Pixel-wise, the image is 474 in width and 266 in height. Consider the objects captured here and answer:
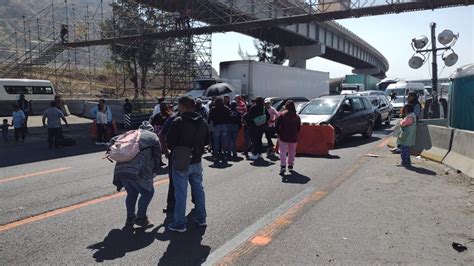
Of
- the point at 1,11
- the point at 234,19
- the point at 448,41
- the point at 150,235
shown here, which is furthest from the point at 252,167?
the point at 1,11

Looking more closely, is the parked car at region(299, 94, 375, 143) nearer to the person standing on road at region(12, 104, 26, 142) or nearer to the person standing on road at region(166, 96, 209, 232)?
the person standing on road at region(166, 96, 209, 232)

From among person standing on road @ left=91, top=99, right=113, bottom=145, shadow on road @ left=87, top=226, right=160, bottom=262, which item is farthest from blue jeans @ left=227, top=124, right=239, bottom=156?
shadow on road @ left=87, top=226, right=160, bottom=262

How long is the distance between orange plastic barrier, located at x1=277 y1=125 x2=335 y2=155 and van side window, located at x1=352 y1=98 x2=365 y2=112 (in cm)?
331

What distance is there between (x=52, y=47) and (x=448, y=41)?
3283 cm

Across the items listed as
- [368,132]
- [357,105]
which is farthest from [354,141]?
[357,105]

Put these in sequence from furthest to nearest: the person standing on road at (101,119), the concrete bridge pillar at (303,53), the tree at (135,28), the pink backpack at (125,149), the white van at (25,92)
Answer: the concrete bridge pillar at (303,53)
the tree at (135,28)
the white van at (25,92)
the person standing on road at (101,119)
the pink backpack at (125,149)

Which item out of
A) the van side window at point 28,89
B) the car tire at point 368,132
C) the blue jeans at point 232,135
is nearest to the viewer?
the blue jeans at point 232,135

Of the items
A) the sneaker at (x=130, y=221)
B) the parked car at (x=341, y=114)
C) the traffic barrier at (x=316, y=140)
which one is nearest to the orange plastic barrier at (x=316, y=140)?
the traffic barrier at (x=316, y=140)

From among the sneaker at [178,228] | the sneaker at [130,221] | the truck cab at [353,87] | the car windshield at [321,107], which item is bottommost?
the sneaker at [178,228]

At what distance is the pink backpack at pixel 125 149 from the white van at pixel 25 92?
83.2 ft

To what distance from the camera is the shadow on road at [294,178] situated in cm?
862

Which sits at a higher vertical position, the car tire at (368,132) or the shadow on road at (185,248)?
the car tire at (368,132)

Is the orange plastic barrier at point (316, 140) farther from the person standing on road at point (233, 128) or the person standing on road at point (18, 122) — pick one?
the person standing on road at point (18, 122)

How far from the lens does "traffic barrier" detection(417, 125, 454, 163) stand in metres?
10.6
